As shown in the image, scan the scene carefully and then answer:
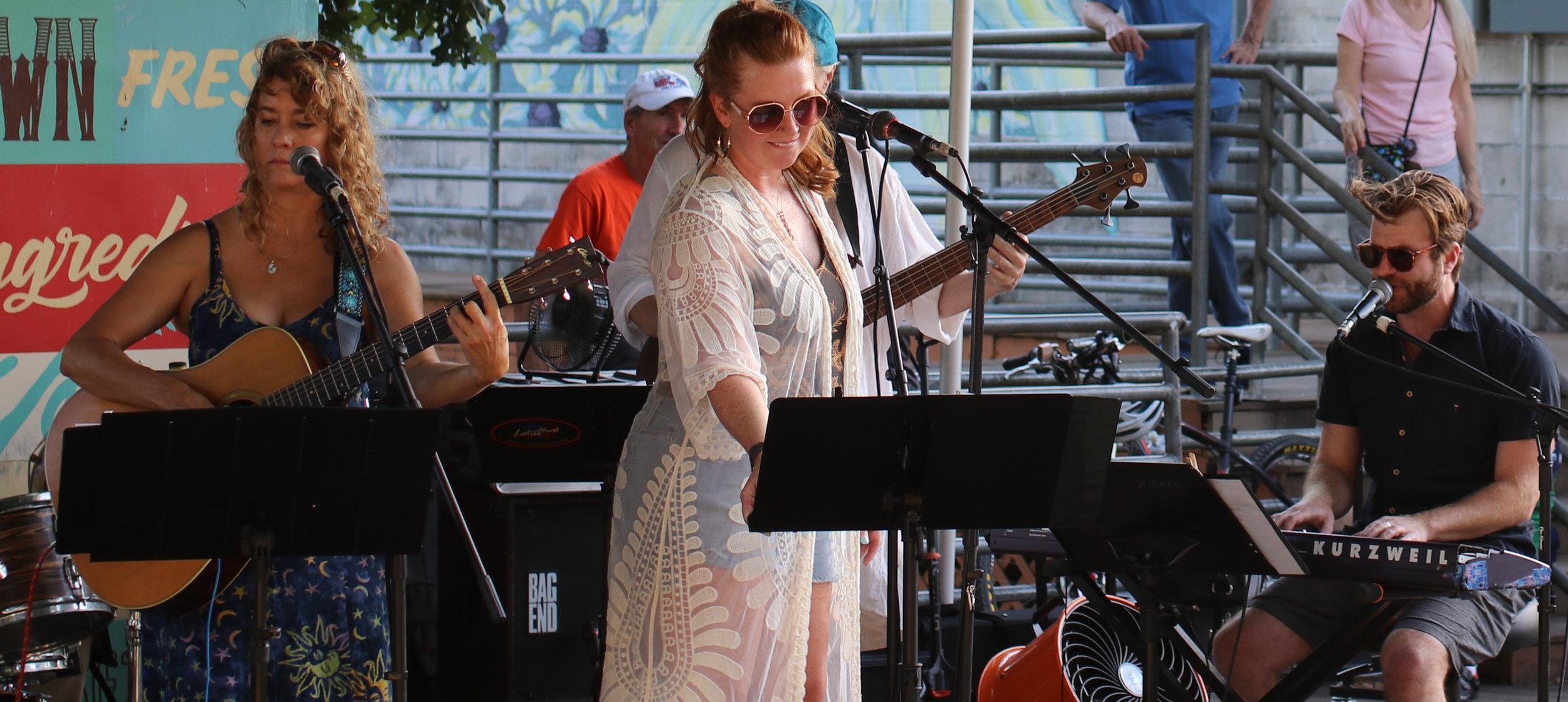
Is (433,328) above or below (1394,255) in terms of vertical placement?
below

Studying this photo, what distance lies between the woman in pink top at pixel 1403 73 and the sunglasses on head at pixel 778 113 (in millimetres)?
4193

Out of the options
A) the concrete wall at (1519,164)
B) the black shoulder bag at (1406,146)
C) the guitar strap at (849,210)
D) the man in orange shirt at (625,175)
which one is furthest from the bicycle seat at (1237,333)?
the concrete wall at (1519,164)

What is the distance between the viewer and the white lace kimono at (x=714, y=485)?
2.40 m

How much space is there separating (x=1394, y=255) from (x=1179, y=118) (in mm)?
2643

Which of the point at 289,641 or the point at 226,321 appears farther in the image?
the point at 226,321

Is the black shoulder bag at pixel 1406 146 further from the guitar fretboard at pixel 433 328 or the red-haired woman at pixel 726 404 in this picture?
the red-haired woman at pixel 726 404

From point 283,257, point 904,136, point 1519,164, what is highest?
point 1519,164

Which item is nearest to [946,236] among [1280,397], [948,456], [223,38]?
[948,456]

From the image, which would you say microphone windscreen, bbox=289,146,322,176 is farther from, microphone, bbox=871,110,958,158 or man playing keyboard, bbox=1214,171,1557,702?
man playing keyboard, bbox=1214,171,1557,702

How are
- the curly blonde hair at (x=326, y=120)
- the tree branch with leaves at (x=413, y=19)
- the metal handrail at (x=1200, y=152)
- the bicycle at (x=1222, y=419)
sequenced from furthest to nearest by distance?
the metal handrail at (x=1200, y=152)
the bicycle at (x=1222, y=419)
the tree branch with leaves at (x=413, y=19)
the curly blonde hair at (x=326, y=120)

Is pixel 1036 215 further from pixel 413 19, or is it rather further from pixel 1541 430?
pixel 413 19

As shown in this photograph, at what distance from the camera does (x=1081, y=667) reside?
12.1 feet

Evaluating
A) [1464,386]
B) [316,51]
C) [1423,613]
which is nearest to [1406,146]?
[1464,386]

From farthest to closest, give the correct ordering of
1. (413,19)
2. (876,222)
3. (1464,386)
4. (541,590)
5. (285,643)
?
(413,19)
(541,590)
(1464,386)
(285,643)
(876,222)
